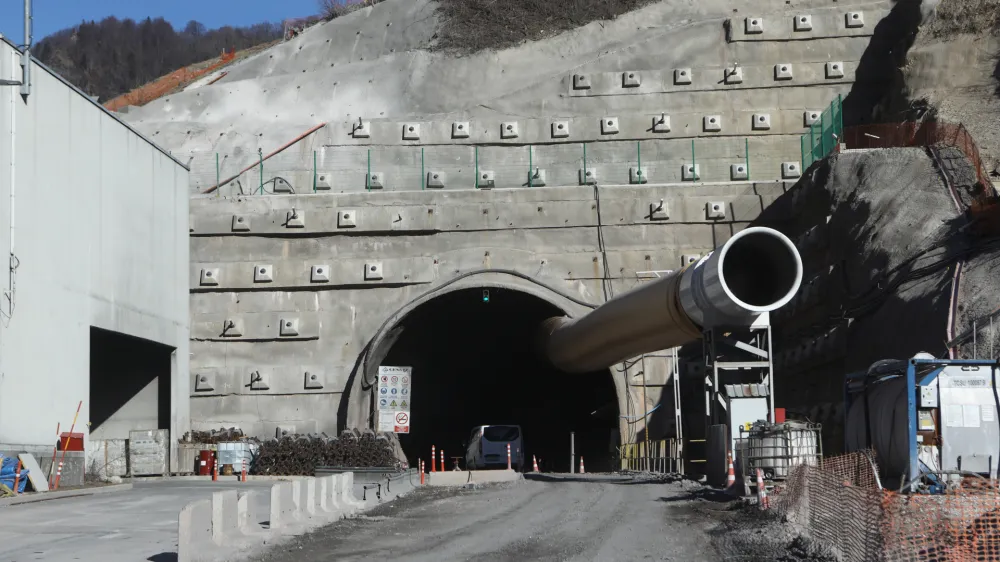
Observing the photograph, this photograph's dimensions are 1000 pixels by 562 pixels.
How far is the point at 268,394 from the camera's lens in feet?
123

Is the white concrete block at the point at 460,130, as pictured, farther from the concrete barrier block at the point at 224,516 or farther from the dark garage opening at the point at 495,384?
the concrete barrier block at the point at 224,516

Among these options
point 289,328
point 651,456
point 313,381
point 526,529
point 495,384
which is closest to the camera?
point 526,529

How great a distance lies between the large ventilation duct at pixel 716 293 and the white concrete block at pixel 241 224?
14.7 m

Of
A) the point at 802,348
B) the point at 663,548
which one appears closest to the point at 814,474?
the point at 663,548

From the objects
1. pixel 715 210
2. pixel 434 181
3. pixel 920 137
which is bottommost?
pixel 715 210

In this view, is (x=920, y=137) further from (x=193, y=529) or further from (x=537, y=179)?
(x=193, y=529)

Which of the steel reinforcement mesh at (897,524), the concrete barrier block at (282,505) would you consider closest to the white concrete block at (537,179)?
the concrete barrier block at (282,505)

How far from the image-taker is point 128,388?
3678cm

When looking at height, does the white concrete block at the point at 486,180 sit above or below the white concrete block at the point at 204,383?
above

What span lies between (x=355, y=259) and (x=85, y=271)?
31.7 feet

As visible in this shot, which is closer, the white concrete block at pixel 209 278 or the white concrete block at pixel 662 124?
the white concrete block at pixel 209 278

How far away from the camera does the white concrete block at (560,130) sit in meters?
42.6

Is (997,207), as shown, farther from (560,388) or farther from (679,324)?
(560,388)

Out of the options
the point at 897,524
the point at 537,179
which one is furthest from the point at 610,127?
the point at 897,524
